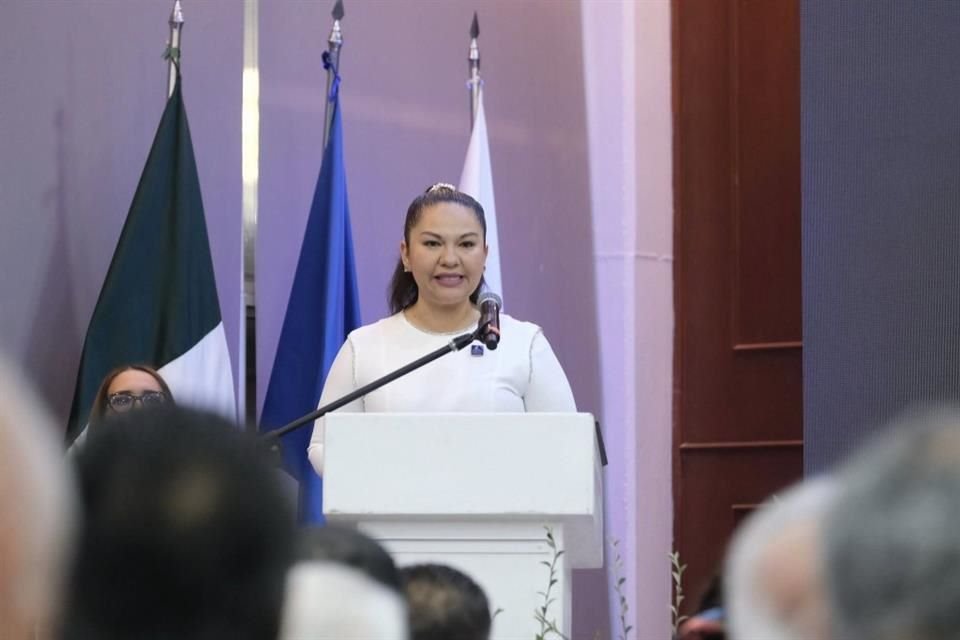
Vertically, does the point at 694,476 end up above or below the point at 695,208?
below

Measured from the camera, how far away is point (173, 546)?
77 centimetres

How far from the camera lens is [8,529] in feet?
2.58

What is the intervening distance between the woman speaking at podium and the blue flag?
136 centimetres

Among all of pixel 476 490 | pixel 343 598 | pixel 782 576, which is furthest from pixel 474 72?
pixel 782 576

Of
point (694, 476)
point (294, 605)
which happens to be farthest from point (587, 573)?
point (294, 605)

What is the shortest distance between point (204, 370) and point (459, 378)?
5.41 feet

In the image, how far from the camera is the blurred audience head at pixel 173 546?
2.52 ft

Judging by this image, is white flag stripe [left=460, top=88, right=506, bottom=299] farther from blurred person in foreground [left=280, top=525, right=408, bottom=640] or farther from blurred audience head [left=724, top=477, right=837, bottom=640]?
blurred audience head [left=724, top=477, right=837, bottom=640]

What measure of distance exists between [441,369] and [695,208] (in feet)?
8.11

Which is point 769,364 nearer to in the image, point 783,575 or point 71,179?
point 71,179

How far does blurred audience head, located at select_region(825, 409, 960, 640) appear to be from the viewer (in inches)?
27.8

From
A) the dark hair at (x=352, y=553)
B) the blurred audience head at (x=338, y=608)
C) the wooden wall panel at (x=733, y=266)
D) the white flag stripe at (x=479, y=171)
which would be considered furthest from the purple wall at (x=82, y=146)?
the blurred audience head at (x=338, y=608)

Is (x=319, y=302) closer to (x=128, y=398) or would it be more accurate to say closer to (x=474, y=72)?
(x=474, y=72)

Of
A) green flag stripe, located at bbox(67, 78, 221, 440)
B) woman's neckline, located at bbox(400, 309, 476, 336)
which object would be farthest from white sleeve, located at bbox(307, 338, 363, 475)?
green flag stripe, located at bbox(67, 78, 221, 440)
